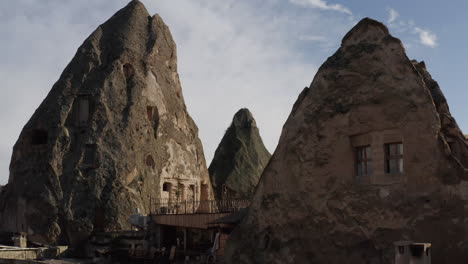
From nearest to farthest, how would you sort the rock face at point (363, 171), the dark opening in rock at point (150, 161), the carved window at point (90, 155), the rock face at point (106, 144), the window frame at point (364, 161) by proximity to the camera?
the rock face at point (363, 171) → the window frame at point (364, 161) → the rock face at point (106, 144) → the carved window at point (90, 155) → the dark opening in rock at point (150, 161)

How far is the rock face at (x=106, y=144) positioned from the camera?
3981 centimetres

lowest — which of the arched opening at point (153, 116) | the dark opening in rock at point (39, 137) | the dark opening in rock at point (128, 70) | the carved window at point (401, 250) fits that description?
the carved window at point (401, 250)

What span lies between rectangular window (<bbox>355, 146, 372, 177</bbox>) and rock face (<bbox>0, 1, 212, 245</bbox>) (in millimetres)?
24735

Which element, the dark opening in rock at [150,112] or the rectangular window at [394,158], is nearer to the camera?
the rectangular window at [394,158]

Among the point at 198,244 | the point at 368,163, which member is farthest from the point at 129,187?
the point at 368,163

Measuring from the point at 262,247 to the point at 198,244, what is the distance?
1322cm

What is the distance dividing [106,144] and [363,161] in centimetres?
2734

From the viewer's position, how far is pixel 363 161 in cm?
1738

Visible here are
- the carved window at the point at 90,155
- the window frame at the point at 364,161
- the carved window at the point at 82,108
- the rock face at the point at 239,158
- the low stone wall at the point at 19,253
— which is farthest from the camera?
the rock face at the point at 239,158

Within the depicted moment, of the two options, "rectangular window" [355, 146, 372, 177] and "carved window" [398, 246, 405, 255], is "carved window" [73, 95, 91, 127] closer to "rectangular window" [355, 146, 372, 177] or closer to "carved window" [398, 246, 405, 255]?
"rectangular window" [355, 146, 372, 177]

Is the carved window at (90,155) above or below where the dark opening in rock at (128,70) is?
below

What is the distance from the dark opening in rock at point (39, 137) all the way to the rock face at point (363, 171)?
27.1 meters

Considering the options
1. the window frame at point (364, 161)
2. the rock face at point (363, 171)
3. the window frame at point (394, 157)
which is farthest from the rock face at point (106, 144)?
the window frame at point (394, 157)

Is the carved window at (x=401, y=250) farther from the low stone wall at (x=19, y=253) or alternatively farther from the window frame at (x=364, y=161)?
the low stone wall at (x=19, y=253)
